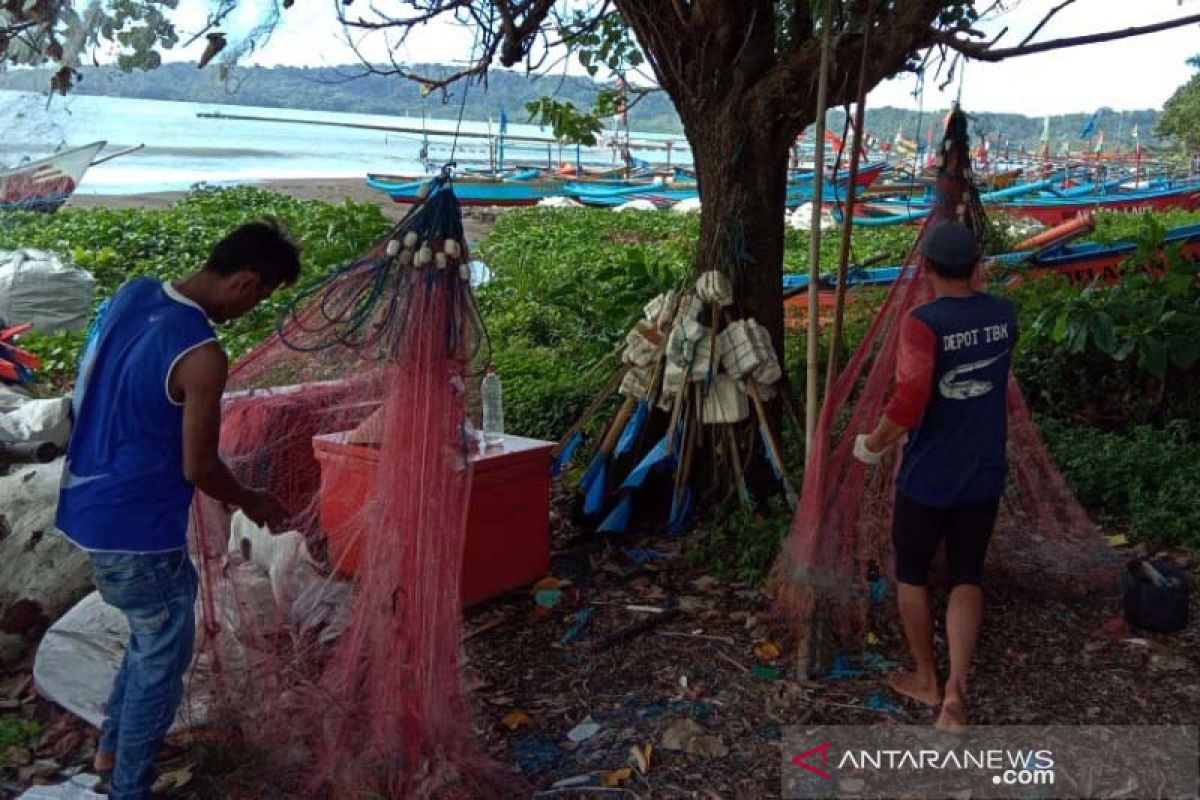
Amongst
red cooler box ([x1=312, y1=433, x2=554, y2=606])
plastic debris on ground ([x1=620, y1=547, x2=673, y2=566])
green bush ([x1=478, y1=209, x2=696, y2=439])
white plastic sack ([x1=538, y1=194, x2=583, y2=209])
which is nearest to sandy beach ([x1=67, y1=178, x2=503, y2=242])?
white plastic sack ([x1=538, y1=194, x2=583, y2=209])

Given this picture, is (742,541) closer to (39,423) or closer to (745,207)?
(745,207)

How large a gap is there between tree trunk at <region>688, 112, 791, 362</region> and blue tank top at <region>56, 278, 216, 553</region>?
260 cm

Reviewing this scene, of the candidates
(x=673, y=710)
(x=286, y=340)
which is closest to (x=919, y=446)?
(x=673, y=710)

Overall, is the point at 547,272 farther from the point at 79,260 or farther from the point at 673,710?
the point at 673,710

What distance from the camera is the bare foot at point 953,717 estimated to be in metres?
3.01

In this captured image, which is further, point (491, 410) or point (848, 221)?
point (491, 410)

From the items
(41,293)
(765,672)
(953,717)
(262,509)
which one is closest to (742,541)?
(765,672)

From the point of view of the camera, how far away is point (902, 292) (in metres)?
4.00

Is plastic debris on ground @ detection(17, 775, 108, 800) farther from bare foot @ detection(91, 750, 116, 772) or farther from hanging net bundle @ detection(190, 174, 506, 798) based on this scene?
hanging net bundle @ detection(190, 174, 506, 798)

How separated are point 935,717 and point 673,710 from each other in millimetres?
796

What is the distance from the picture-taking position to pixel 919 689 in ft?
10.6

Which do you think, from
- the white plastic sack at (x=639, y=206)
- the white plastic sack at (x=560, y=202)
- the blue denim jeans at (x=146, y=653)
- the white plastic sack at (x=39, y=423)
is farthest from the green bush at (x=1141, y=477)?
the white plastic sack at (x=560, y=202)

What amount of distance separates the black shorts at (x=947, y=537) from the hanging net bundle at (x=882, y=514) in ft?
1.08

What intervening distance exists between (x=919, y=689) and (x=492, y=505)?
168 centimetres
